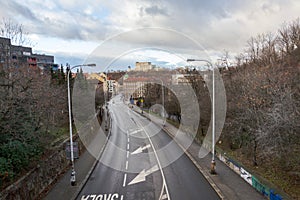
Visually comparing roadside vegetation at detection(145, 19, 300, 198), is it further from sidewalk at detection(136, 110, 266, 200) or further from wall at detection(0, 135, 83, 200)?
wall at detection(0, 135, 83, 200)

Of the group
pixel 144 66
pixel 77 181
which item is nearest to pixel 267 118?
pixel 77 181

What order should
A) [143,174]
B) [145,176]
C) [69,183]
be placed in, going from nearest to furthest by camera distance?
[69,183], [145,176], [143,174]

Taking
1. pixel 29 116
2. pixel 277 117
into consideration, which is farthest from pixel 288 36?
pixel 29 116

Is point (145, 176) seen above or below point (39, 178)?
below

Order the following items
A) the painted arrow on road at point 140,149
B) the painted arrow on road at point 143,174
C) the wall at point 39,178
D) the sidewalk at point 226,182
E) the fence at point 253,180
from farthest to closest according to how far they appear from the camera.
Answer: the painted arrow on road at point 140,149 < the painted arrow on road at point 143,174 < the sidewalk at point 226,182 < the fence at point 253,180 < the wall at point 39,178

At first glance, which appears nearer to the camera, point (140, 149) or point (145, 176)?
point (145, 176)

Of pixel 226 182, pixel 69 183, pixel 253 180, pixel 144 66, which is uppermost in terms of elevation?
pixel 144 66

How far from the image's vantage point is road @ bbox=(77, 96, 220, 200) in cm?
1179

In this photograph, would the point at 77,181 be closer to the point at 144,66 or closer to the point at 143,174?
the point at 143,174

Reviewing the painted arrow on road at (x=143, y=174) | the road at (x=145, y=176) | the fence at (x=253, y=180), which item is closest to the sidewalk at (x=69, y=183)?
the road at (x=145, y=176)

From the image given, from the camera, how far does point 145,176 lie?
1436 centimetres

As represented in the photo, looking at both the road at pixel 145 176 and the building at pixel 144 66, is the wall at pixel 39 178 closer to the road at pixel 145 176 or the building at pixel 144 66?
the road at pixel 145 176

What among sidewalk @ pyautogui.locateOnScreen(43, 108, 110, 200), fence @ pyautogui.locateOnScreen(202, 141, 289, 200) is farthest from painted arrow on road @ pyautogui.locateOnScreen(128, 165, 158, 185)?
fence @ pyautogui.locateOnScreen(202, 141, 289, 200)

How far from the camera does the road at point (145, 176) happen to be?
38.7 feet
